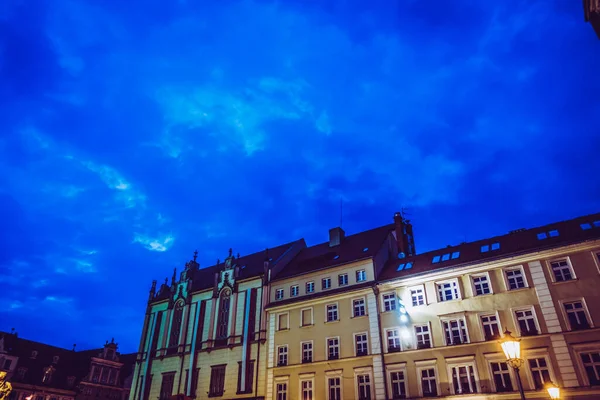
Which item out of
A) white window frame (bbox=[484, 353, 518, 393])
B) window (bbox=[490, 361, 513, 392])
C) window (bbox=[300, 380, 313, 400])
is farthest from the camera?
window (bbox=[300, 380, 313, 400])

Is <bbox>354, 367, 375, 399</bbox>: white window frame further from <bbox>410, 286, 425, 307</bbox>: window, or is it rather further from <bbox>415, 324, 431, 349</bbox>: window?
<bbox>410, 286, 425, 307</bbox>: window

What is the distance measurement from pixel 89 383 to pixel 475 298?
64979 millimetres

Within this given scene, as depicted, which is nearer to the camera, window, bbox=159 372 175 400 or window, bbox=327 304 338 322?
window, bbox=327 304 338 322

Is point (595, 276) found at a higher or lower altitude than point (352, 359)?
higher

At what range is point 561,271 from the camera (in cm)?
3089

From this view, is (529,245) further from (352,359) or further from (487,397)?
(352,359)

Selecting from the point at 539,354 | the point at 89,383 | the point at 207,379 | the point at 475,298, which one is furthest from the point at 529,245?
the point at 89,383

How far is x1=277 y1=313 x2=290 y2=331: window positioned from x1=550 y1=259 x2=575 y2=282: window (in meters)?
25.2

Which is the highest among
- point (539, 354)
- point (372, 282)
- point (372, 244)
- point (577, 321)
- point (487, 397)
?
point (372, 244)

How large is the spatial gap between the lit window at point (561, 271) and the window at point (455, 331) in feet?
25.8

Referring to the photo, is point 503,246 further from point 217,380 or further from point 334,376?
point 217,380

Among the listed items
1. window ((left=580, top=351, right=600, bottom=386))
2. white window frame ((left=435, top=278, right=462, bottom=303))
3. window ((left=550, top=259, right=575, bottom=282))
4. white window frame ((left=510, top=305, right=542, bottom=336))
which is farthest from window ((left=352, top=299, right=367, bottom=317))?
window ((left=580, top=351, right=600, bottom=386))

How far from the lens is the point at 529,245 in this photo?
33.4 meters

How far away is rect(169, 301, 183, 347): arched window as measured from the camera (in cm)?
5186
